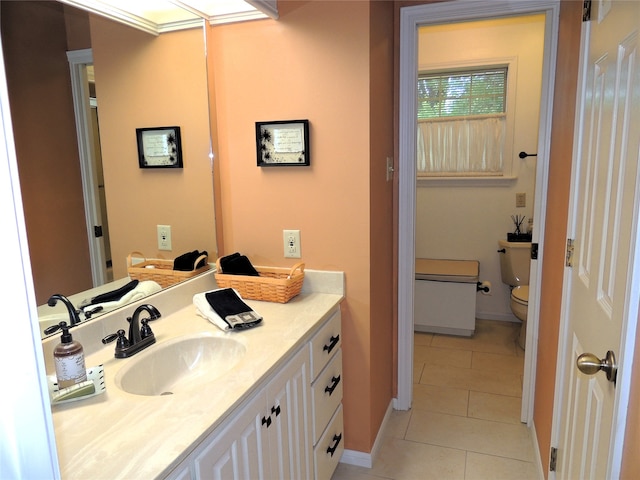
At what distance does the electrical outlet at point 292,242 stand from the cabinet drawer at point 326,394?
0.49 meters

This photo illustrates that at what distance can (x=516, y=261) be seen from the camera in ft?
11.8

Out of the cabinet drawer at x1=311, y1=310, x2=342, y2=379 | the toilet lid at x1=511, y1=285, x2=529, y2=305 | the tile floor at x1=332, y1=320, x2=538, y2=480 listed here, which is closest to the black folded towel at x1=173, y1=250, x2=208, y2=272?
the cabinet drawer at x1=311, y1=310, x2=342, y2=379

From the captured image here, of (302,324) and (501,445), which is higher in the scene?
(302,324)

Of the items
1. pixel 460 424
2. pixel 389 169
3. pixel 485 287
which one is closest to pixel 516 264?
pixel 485 287

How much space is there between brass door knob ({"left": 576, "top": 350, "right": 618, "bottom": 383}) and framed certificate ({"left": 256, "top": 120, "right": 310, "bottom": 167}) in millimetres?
1294

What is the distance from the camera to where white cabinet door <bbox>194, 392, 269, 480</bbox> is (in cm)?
107

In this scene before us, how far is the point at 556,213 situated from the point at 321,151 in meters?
1.07

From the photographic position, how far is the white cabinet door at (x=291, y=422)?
55.9 inches

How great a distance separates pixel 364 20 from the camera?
1821mm

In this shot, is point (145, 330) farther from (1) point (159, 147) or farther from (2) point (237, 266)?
(1) point (159, 147)

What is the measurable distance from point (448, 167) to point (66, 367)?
339 cm

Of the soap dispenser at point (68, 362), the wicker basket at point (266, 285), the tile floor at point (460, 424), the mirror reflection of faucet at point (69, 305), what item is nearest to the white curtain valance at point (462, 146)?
the tile floor at point (460, 424)

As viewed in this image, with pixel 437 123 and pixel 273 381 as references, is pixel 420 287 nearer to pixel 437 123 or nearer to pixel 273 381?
pixel 437 123

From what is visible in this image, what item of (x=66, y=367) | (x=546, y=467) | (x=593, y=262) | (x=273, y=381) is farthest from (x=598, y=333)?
(x=66, y=367)
